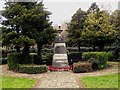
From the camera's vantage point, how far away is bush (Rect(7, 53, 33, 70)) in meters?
21.8

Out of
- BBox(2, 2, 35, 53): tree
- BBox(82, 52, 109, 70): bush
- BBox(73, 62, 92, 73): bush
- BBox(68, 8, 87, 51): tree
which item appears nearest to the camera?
BBox(73, 62, 92, 73): bush

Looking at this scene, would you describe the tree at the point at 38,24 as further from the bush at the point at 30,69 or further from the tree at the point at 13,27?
the bush at the point at 30,69

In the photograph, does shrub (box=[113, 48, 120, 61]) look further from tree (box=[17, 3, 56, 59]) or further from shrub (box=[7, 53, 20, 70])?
shrub (box=[7, 53, 20, 70])

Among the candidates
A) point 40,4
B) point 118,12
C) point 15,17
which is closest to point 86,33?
point 118,12

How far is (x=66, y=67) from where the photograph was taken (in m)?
23.1

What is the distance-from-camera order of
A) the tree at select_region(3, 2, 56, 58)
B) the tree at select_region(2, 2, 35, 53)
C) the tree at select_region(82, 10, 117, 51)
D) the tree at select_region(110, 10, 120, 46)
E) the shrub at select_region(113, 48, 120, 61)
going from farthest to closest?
the shrub at select_region(113, 48, 120, 61), the tree at select_region(82, 10, 117, 51), the tree at select_region(110, 10, 120, 46), the tree at select_region(3, 2, 56, 58), the tree at select_region(2, 2, 35, 53)

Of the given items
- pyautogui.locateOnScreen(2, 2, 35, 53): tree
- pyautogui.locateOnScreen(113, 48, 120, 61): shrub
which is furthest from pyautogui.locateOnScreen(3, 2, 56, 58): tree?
pyautogui.locateOnScreen(113, 48, 120, 61): shrub

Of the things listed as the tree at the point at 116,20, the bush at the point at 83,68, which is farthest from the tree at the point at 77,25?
the bush at the point at 83,68

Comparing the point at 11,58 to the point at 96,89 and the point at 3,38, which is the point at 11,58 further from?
the point at 96,89

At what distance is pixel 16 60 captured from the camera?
2192 cm

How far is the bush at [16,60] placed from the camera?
21.8 meters

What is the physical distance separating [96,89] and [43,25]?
38.7 feet

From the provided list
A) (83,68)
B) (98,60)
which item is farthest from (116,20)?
(83,68)

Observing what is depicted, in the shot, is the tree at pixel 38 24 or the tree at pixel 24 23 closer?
the tree at pixel 24 23
